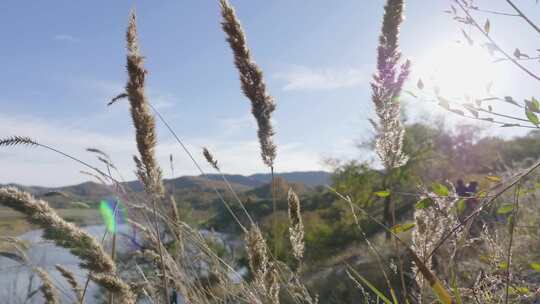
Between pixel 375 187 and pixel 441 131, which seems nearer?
pixel 375 187

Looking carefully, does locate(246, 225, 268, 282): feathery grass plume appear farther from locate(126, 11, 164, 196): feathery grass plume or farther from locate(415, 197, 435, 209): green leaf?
locate(415, 197, 435, 209): green leaf

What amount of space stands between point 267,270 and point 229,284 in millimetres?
628

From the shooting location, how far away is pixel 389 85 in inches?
62.1

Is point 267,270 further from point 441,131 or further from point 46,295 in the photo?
point 441,131

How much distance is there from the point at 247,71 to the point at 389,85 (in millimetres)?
540

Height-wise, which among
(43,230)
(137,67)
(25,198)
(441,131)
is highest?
(441,131)

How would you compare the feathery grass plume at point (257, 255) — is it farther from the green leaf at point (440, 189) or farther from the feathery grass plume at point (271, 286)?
the green leaf at point (440, 189)

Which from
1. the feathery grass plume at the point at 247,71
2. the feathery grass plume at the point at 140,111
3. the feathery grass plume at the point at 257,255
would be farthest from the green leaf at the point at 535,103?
the feathery grass plume at the point at 140,111

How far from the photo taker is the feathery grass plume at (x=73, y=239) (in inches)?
54.4

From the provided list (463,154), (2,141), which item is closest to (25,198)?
(2,141)

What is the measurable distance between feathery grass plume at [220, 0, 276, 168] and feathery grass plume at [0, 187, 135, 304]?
0.76m

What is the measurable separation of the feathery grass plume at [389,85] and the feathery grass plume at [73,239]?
1011mm

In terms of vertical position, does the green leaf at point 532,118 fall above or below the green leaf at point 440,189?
above

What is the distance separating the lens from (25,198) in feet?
4.87
